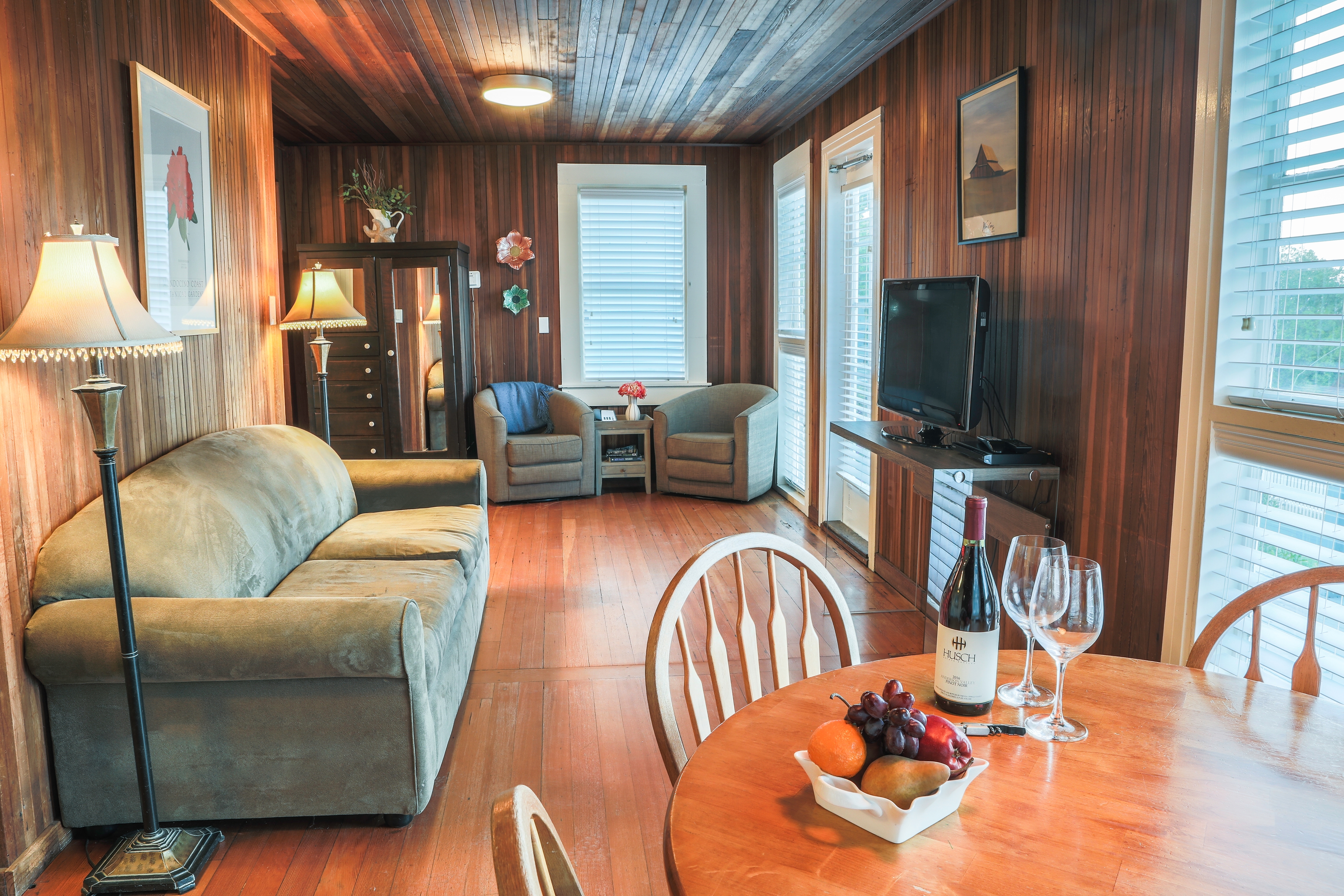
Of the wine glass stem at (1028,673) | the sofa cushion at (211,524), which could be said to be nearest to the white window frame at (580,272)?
the sofa cushion at (211,524)

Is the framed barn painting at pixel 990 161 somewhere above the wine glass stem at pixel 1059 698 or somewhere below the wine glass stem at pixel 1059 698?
above

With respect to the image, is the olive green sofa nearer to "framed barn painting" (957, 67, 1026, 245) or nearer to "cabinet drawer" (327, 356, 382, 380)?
"framed barn painting" (957, 67, 1026, 245)

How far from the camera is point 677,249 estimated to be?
6824 mm

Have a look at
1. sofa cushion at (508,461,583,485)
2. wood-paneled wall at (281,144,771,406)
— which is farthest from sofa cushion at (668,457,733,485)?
wood-paneled wall at (281,144,771,406)

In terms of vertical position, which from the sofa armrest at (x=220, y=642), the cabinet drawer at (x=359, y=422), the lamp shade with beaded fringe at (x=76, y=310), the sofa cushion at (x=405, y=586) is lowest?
the sofa cushion at (x=405, y=586)

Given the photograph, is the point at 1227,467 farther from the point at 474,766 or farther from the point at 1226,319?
the point at 474,766

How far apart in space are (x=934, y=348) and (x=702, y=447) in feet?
9.65

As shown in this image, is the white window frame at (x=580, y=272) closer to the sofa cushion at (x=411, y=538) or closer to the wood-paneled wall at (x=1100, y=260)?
the sofa cushion at (x=411, y=538)

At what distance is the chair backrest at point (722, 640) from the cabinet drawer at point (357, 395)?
4945 mm

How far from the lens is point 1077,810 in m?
0.99

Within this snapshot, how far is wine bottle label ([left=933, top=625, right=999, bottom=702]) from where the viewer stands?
1169 mm

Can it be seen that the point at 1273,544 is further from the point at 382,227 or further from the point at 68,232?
the point at 382,227

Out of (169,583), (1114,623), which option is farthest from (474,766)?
(1114,623)

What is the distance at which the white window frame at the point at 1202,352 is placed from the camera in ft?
6.70
